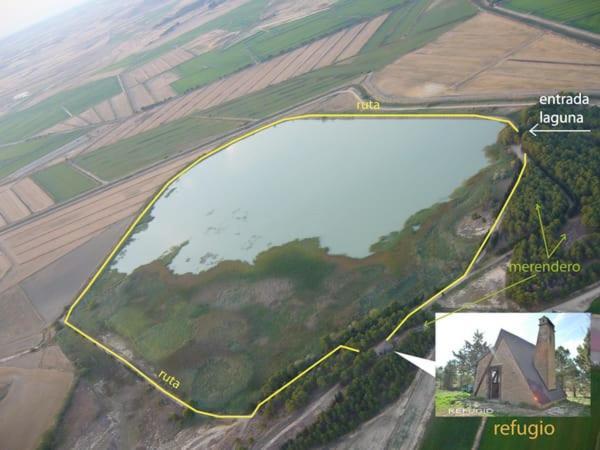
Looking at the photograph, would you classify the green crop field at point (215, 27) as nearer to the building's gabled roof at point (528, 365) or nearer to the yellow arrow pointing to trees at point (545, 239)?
the yellow arrow pointing to trees at point (545, 239)

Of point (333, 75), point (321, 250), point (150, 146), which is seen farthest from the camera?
point (333, 75)

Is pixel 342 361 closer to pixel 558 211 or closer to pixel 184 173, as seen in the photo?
pixel 558 211

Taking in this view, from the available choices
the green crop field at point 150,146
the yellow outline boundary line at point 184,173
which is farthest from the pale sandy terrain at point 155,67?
the yellow outline boundary line at point 184,173

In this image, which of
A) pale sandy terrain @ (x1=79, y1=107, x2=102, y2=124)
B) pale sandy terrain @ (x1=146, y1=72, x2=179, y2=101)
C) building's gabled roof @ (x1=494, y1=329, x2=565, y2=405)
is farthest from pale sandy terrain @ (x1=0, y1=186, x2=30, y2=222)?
building's gabled roof @ (x1=494, y1=329, x2=565, y2=405)

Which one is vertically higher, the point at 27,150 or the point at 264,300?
the point at 27,150

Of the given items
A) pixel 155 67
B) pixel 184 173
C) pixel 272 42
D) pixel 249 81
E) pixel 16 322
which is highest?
pixel 155 67

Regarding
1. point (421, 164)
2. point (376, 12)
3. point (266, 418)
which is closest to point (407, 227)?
point (421, 164)

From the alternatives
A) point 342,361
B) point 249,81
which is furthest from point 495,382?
point 249,81

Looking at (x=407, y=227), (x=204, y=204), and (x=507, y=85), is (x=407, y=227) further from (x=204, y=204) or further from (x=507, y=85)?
(x=507, y=85)
